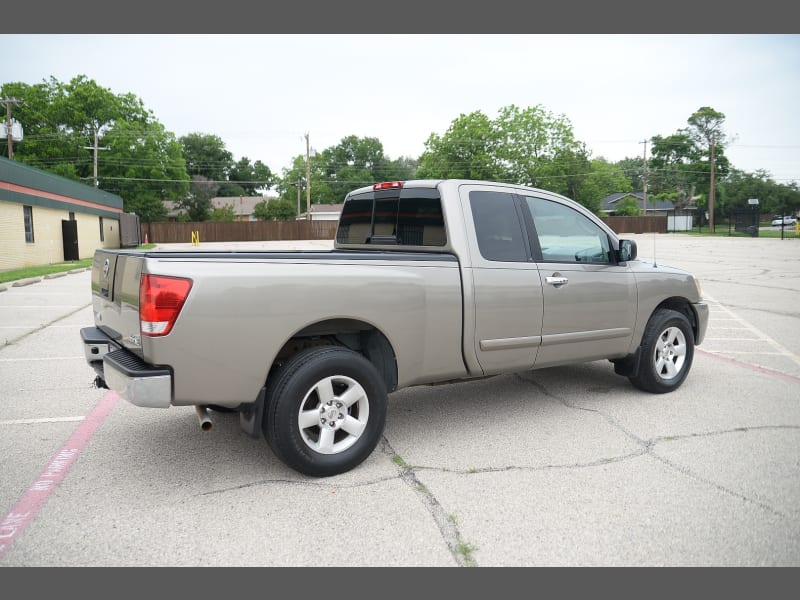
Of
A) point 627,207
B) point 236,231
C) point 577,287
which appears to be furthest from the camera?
point 627,207

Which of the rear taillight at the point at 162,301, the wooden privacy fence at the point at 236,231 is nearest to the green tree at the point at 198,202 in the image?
the wooden privacy fence at the point at 236,231

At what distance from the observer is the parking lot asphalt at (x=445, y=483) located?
Answer: 3.00 m

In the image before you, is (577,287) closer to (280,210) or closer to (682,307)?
(682,307)

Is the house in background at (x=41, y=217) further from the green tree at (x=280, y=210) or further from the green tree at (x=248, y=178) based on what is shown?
the green tree at (x=248, y=178)

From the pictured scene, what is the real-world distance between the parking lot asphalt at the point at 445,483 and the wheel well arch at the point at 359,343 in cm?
62

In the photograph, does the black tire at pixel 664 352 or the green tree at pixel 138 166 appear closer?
the black tire at pixel 664 352

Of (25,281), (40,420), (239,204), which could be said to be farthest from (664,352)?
(239,204)

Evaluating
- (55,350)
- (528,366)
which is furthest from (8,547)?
(55,350)

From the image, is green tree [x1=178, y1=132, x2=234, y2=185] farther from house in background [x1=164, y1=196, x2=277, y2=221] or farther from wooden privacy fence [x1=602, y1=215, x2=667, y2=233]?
wooden privacy fence [x1=602, y1=215, x2=667, y2=233]

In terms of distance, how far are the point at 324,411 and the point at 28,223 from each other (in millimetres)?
25976

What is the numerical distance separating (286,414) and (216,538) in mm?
787

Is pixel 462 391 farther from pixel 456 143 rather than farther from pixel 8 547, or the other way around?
pixel 456 143

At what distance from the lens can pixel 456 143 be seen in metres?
69.9

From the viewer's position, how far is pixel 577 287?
5.00 metres
